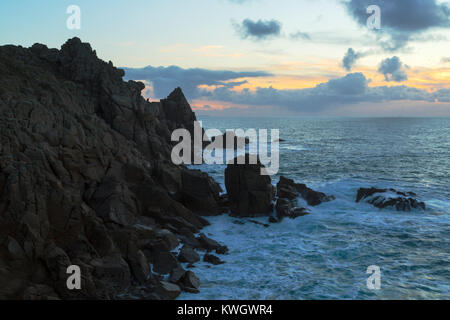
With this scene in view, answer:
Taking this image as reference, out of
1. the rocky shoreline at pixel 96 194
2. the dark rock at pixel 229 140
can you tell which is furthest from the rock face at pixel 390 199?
the dark rock at pixel 229 140

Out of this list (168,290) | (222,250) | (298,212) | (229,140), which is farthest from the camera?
(229,140)

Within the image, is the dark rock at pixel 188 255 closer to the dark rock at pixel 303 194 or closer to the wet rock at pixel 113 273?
the wet rock at pixel 113 273

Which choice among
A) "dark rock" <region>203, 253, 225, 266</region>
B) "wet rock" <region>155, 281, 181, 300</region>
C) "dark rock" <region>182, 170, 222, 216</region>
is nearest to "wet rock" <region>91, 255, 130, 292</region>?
"wet rock" <region>155, 281, 181, 300</region>

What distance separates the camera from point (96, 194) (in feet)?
86.3

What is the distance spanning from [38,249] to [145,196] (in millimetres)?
11940

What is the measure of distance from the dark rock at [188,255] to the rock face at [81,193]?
1.34 m

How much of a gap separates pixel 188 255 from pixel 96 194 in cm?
815

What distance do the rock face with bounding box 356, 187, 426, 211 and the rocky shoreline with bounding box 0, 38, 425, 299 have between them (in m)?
0.11

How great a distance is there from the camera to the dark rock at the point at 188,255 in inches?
A: 975

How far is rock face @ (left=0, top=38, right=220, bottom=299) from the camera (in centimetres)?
1944

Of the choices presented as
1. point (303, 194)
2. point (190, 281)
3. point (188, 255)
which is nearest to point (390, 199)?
point (303, 194)

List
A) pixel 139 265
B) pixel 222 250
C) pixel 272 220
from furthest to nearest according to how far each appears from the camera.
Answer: pixel 272 220 → pixel 222 250 → pixel 139 265
